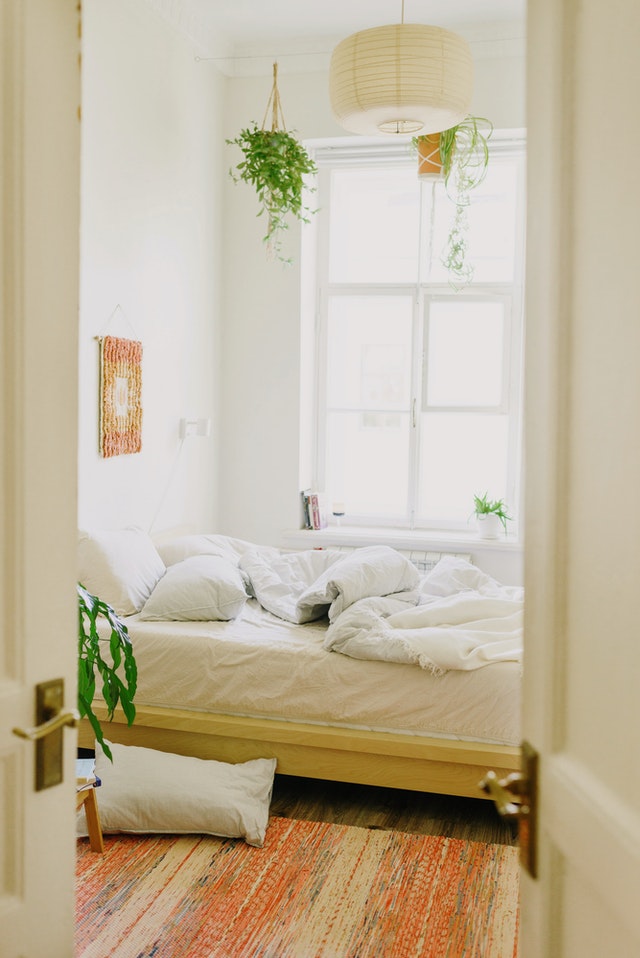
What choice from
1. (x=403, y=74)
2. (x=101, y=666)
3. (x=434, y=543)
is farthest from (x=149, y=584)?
(x=403, y=74)

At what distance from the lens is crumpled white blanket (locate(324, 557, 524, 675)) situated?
306 cm

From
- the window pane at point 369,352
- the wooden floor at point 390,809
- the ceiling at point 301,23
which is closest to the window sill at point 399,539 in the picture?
the window pane at point 369,352

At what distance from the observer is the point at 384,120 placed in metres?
3.54

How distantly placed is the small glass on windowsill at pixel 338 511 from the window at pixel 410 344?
9 centimetres

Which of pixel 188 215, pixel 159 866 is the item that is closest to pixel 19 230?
pixel 159 866

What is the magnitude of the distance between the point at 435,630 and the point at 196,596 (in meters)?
0.94

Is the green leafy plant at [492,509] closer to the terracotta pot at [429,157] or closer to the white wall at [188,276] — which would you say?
the white wall at [188,276]

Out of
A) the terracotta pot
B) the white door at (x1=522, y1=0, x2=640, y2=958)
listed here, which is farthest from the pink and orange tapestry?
the white door at (x1=522, y1=0, x2=640, y2=958)

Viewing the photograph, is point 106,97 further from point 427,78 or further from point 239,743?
point 239,743

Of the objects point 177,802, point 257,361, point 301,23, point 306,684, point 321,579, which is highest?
point 301,23

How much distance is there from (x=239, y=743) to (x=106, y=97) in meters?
2.67

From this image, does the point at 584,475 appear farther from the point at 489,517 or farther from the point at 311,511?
the point at 311,511

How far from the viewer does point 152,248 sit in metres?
4.42

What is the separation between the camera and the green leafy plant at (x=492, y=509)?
517cm
